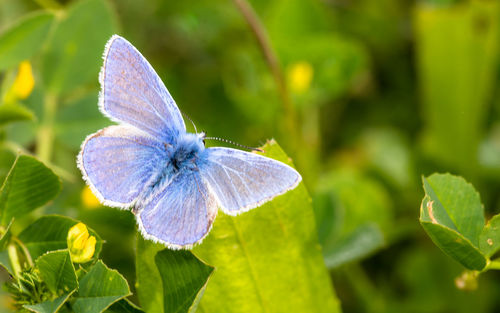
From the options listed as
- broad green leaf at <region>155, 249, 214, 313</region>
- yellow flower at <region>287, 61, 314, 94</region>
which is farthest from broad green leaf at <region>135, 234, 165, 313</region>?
yellow flower at <region>287, 61, 314, 94</region>

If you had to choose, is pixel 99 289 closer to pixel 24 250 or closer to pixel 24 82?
pixel 24 250

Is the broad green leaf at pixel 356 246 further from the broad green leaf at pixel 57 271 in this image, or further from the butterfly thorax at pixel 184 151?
the broad green leaf at pixel 57 271

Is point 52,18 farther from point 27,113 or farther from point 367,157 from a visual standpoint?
point 367,157

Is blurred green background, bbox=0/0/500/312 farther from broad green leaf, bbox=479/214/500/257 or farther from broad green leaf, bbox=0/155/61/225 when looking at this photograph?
broad green leaf, bbox=479/214/500/257

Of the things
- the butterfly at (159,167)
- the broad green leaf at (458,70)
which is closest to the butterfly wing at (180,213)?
the butterfly at (159,167)

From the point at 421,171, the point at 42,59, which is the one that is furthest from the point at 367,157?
the point at 42,59
